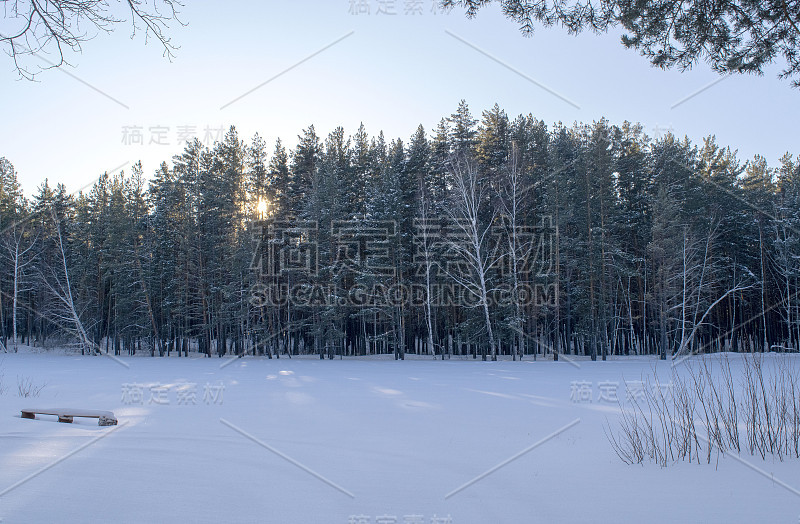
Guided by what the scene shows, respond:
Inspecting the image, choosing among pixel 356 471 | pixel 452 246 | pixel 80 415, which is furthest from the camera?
pixel 452 246

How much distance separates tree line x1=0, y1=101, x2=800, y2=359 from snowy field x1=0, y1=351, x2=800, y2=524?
17.4 m

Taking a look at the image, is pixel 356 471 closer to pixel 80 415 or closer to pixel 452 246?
pixel 80 415

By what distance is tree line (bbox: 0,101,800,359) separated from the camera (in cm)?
2681

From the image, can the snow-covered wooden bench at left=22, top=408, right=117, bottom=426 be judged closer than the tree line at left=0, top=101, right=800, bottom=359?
Yes

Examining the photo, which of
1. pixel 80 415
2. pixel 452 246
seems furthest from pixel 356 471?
pixel 452 246

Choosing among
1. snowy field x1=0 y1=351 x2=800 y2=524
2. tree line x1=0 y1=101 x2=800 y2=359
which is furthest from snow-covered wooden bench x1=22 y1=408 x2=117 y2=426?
tree line x1=0 y1=101 x2=800 y2=359

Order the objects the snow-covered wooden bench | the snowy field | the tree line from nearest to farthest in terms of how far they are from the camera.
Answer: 1. the snowy field
2. the snow-covered wooden bench
3. the tree line

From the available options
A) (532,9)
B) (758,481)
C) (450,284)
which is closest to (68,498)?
(758,481)

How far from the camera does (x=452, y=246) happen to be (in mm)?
26062

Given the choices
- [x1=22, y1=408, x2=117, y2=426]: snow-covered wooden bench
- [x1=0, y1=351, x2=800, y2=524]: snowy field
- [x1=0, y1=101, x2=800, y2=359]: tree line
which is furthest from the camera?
[x1=0, y1=101, x2=800, y2=359]: tree line

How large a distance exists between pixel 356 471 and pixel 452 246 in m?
21.2

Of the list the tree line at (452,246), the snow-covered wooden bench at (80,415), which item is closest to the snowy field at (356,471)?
the snow-covered wooden bench at (80,415)

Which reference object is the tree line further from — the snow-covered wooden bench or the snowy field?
the snow-covered wooden bench

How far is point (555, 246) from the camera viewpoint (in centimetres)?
2675
